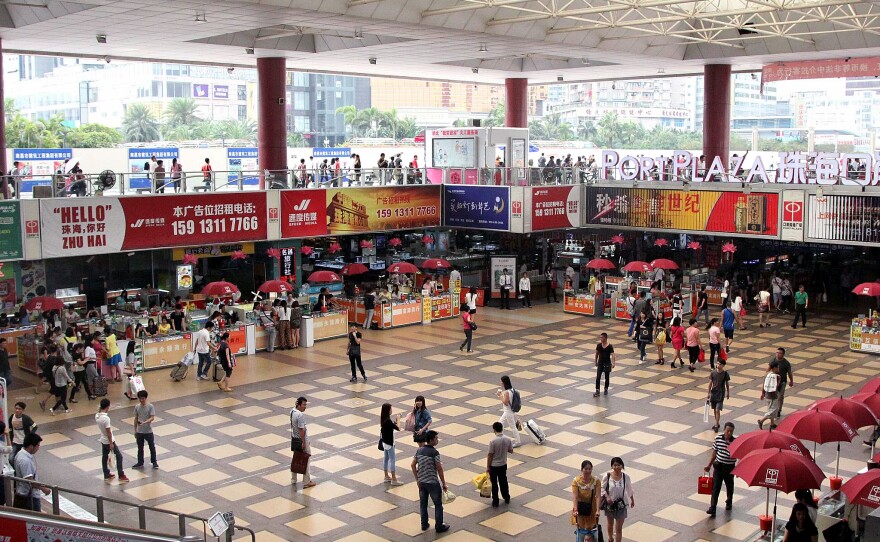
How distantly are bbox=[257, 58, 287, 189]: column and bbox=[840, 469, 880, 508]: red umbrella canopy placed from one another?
23.1m

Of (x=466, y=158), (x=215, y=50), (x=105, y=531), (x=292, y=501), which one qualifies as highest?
(x=215, y=50)

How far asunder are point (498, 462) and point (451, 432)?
4211mm

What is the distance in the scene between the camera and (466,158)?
34406mm

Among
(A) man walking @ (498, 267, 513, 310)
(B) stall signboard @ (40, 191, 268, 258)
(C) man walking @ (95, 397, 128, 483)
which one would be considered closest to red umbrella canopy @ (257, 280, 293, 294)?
(B) stall signboard @ (40, 191, 268, 258)

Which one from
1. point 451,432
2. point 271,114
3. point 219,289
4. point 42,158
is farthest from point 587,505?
point 42,158

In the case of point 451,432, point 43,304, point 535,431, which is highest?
point 43,304

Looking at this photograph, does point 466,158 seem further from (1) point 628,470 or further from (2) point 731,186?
(1) point 628,470

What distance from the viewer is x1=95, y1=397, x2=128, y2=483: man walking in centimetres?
1435

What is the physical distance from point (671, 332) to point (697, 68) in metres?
18.8

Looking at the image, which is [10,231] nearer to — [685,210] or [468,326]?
[468,326]

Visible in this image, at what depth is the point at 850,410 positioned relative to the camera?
520 inches

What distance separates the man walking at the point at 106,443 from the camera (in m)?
14.4

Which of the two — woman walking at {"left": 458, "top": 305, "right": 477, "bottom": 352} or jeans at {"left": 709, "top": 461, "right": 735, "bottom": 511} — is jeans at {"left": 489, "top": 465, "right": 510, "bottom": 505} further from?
woman walking at {"left": 458, "top": 305, "right": 477, "bottom": 352}

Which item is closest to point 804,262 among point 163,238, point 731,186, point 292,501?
point 731,186
